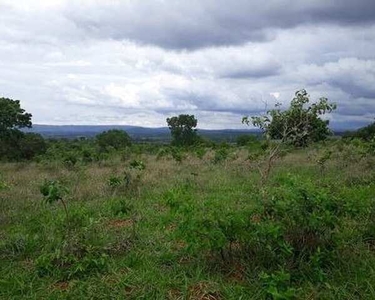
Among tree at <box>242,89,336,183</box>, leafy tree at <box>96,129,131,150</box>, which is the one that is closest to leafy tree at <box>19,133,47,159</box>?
leafy tree at <box>96,129,131,150</box>

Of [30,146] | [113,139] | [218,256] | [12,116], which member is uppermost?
[12,116]

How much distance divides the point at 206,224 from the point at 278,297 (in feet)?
3.38

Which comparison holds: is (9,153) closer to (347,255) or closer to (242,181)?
(242,181)

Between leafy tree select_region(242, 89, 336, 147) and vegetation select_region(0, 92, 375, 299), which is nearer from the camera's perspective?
vegetation select_region(0, 92, 375, 299)

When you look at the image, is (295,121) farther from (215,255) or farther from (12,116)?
(12,116)

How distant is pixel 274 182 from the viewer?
959 cm

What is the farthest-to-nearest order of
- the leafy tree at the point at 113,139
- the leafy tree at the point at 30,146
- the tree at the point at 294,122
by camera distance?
the leafy tree at the point at 113,139, the leafy tree at the point at 30,146, the tree at the point at 294,122

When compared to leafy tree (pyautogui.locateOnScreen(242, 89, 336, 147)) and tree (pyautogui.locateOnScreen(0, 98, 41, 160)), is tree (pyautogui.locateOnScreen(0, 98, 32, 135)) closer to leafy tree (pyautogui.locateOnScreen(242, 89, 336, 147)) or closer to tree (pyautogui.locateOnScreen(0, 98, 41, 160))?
tree (pyautogui.locateOnScreen(0, 98, 41, 160))

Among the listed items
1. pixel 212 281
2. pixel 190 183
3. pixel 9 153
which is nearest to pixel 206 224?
pixel 212 281

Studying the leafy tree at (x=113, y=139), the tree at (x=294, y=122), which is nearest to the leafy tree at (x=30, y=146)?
the leafy tree at (x=113, y=139)

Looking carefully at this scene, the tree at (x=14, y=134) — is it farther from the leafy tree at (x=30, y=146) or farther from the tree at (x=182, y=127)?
the tree at (x=182, y=127)

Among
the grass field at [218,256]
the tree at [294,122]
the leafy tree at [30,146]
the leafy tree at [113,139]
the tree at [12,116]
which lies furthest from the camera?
the leafy tree at [113,139]

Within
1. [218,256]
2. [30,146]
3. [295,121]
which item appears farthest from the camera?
[30,146]

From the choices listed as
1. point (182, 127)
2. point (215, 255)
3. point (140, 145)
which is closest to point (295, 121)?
point (215, 255)
